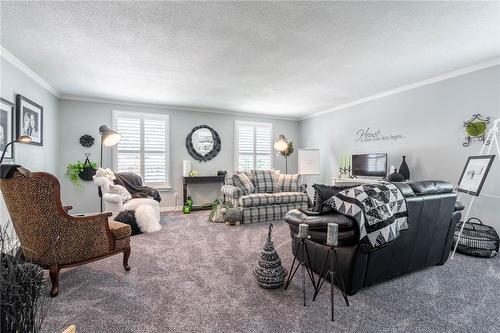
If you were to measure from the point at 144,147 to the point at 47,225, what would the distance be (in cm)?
353

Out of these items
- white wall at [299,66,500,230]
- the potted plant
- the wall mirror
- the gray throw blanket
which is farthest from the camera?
the wall mirror

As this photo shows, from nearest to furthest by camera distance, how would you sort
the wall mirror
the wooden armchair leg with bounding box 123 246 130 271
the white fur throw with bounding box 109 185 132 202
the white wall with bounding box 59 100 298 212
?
the wooden armchair leg with bounding box 123 246 130 271 < the white fur throw with bounding box 109 185 132 202 < the white wall with bounding box 59 100 298 212 < the wall mirror

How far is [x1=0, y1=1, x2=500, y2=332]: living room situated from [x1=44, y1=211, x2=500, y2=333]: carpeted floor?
0.06 ft

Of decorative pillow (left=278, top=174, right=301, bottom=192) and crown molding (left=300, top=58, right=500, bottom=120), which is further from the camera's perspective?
decorative pillow (left=278, top=174, right=301, bottom=192)

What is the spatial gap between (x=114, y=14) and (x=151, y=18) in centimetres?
30

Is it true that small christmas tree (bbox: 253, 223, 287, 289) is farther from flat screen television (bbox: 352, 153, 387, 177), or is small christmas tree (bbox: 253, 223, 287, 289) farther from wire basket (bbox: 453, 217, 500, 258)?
flat screen television (bbox: 352, 153, 387, 177)

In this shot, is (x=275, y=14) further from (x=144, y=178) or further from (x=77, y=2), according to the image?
(x=144, y=178)

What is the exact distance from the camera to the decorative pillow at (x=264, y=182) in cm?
479

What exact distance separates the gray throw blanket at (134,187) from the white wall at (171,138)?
0.97 meters

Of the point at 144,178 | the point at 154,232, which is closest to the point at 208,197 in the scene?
the point at 144,178

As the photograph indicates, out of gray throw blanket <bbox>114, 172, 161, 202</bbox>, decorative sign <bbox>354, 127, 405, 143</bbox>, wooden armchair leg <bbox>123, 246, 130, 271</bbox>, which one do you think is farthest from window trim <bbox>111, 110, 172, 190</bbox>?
decorative sign <bbox>354, 127, 405, 143</bbox>

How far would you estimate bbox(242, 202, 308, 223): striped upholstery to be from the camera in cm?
422

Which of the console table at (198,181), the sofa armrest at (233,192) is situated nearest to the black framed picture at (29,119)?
the console table at (198,181)

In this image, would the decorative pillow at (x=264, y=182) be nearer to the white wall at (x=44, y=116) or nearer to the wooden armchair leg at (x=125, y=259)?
the wooden armchair leg at (x=125, y=259)
